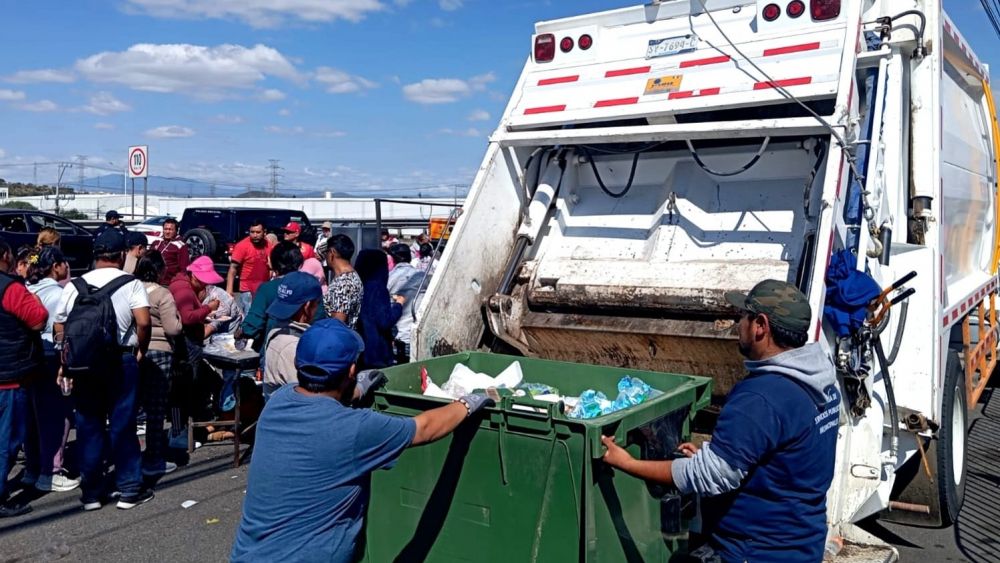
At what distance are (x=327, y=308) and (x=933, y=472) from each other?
10.9 feet

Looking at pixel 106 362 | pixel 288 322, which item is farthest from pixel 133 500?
pixel 288 322

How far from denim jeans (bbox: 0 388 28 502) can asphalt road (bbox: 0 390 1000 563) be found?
312mm

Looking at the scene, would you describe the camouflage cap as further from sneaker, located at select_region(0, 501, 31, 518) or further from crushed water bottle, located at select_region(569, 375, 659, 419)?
sneaker, located at select_region(0, 501, 31, 518)

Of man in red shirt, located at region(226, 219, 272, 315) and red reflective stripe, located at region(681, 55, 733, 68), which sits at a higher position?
red reflective stripe, located at region(681, 55, 733, 68)

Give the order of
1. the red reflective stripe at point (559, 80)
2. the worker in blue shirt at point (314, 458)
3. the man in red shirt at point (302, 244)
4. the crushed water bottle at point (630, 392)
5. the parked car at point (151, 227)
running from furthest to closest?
the parked car at point (151, 227) < the man in red shirt at point (302, 244) < the red reflective stripe at point (559, 80) < the crushed water bottle at point (630, 392) < the worker in blue shirt at point (314, 458)

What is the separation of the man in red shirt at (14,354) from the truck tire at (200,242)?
6.26 m

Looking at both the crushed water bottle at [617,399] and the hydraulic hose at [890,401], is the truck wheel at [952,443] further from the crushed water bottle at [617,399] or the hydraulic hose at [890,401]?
the crushed water bottle at [617,399]

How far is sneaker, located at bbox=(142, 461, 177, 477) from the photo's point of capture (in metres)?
5.57

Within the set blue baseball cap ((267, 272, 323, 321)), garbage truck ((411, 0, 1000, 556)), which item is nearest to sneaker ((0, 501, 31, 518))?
blue baseball cap ((267, 272, 323, 321))

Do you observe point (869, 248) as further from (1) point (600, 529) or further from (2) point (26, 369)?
(2) point (26, 369)

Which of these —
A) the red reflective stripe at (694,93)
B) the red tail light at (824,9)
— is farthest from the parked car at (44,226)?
the red tail light at (824,9)

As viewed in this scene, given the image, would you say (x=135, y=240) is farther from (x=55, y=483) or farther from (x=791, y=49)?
(x=791, y=49)

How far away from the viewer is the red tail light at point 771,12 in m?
4.25

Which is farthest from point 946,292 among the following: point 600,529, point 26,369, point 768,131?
point 26,369
